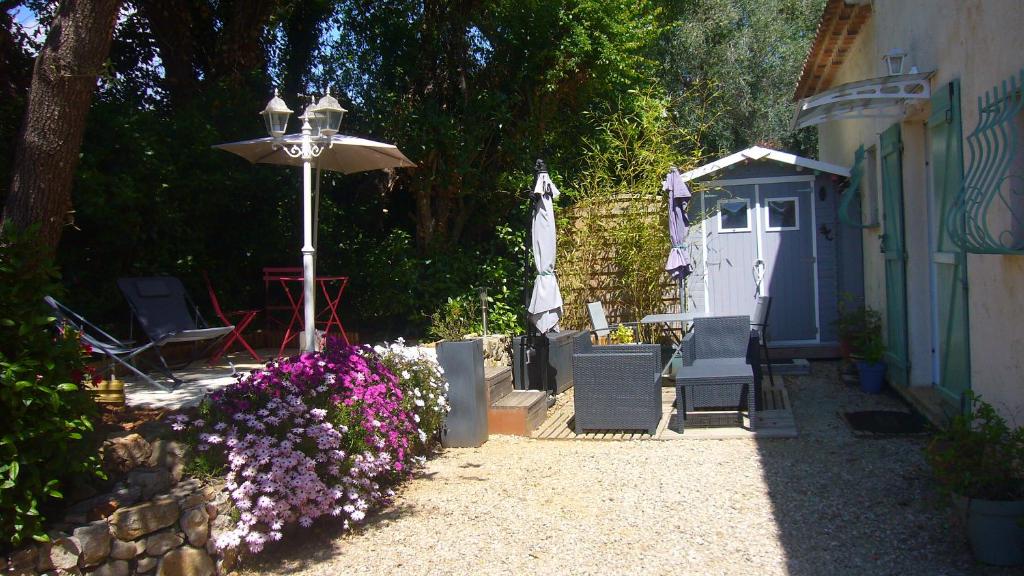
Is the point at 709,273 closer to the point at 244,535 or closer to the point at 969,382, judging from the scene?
the point at 969,382

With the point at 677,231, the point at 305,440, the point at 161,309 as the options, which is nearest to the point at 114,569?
the point at 305,440

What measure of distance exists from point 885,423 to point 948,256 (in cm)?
133

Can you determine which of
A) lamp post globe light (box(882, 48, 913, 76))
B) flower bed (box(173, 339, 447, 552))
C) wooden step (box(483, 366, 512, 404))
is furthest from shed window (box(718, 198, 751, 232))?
flower bed (box(173, 339, 447, 552))

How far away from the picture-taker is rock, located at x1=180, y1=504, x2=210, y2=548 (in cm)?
373

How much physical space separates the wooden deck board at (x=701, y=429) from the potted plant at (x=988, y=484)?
2.24 m

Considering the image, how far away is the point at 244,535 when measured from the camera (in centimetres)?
379

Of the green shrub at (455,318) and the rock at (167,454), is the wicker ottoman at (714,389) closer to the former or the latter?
the green shrub at (455,318)

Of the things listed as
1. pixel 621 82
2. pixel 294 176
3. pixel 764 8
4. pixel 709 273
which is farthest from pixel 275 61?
pixel 764 8

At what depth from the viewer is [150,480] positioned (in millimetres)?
3773

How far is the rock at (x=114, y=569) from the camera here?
3406 millimetres

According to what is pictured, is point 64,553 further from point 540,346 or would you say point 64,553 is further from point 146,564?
point 540,346

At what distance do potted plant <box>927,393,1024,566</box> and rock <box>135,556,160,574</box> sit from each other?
3511 millimetres

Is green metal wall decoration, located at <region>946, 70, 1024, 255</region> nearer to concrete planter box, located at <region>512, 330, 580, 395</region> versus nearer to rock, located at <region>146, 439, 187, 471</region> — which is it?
concrete planter box, located at <region>512, 330, 580, 395</region>

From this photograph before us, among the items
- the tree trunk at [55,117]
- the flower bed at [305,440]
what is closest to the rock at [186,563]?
the flower bed at [305,440]
